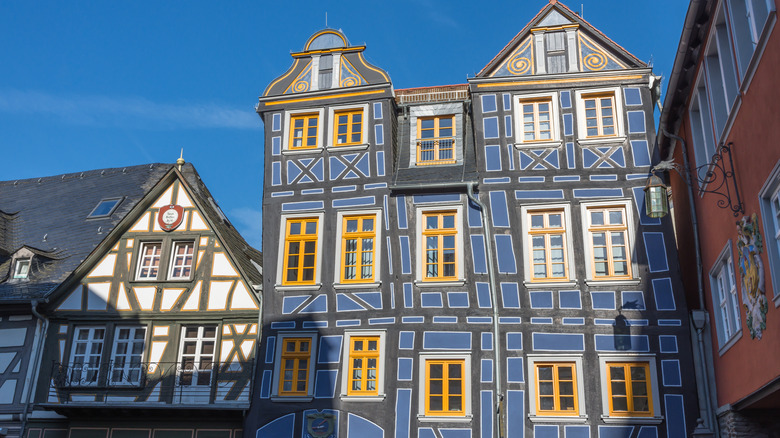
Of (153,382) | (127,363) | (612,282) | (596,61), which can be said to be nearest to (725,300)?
(612,282)

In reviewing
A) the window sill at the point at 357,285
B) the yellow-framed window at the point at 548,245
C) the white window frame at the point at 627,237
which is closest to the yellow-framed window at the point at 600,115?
the white window frame at the point at 627,237

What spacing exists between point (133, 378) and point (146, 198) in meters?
4.72

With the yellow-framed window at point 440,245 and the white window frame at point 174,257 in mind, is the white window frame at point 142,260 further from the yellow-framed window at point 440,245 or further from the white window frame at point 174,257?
the yellow-framed window at point 440,245

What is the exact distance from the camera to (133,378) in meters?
19.1

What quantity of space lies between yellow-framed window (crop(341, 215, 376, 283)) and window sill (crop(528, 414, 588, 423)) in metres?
4.80

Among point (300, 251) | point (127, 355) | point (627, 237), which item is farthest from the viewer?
point (127, 355)

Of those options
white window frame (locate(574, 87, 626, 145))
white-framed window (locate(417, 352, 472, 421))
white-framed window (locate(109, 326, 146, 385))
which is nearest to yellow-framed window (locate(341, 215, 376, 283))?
white-framed window (locate(417, 352, 472, 421))

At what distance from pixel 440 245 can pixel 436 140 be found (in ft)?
9.70

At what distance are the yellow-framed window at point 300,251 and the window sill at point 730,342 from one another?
8.92m

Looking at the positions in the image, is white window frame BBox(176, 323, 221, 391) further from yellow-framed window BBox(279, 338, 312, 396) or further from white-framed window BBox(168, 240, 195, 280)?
yellow-framed window BBox(279, 338, 312, 396)

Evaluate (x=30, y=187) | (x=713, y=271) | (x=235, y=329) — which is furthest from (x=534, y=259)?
(x=30, y=187)

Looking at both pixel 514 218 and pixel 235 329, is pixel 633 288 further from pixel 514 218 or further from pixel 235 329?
pixel 235 329

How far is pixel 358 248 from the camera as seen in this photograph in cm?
1872

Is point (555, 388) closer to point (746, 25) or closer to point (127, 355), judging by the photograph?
point (746, 25)
